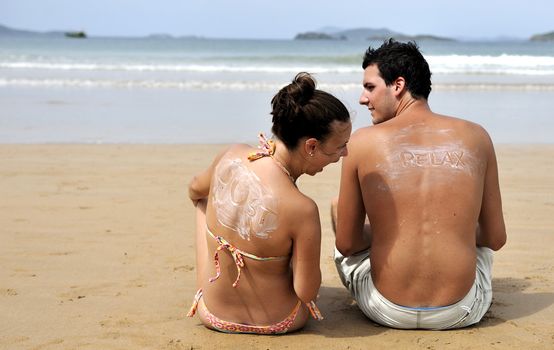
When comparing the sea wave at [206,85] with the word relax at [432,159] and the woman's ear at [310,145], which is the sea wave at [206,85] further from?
the woman's ear at [310,145]

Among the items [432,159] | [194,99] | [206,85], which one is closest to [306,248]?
[432,159]

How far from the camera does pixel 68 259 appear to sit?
4723 millimetres

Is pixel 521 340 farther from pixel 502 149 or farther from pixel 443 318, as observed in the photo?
pixel 502 149

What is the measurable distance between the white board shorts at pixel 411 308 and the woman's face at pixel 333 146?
682 millimetres

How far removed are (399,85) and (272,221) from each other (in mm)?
914

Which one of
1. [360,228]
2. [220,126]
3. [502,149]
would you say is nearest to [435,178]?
[360,228]

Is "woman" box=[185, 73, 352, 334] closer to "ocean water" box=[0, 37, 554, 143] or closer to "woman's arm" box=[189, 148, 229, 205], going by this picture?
"woman's arm" box=[189, 148, 229, 205]

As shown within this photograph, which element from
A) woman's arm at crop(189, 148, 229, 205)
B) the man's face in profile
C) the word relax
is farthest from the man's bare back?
woman's arm at crop(189, 148, 229, 205)

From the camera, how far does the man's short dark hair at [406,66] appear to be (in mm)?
3424

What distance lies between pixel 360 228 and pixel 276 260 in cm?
50

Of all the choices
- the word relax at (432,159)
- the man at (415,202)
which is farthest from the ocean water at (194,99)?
the word relax at (432,159)

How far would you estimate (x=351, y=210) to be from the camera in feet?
11.4

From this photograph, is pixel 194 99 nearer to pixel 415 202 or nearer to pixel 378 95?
pixel 378 95

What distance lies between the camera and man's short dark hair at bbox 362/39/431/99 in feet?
11.2
